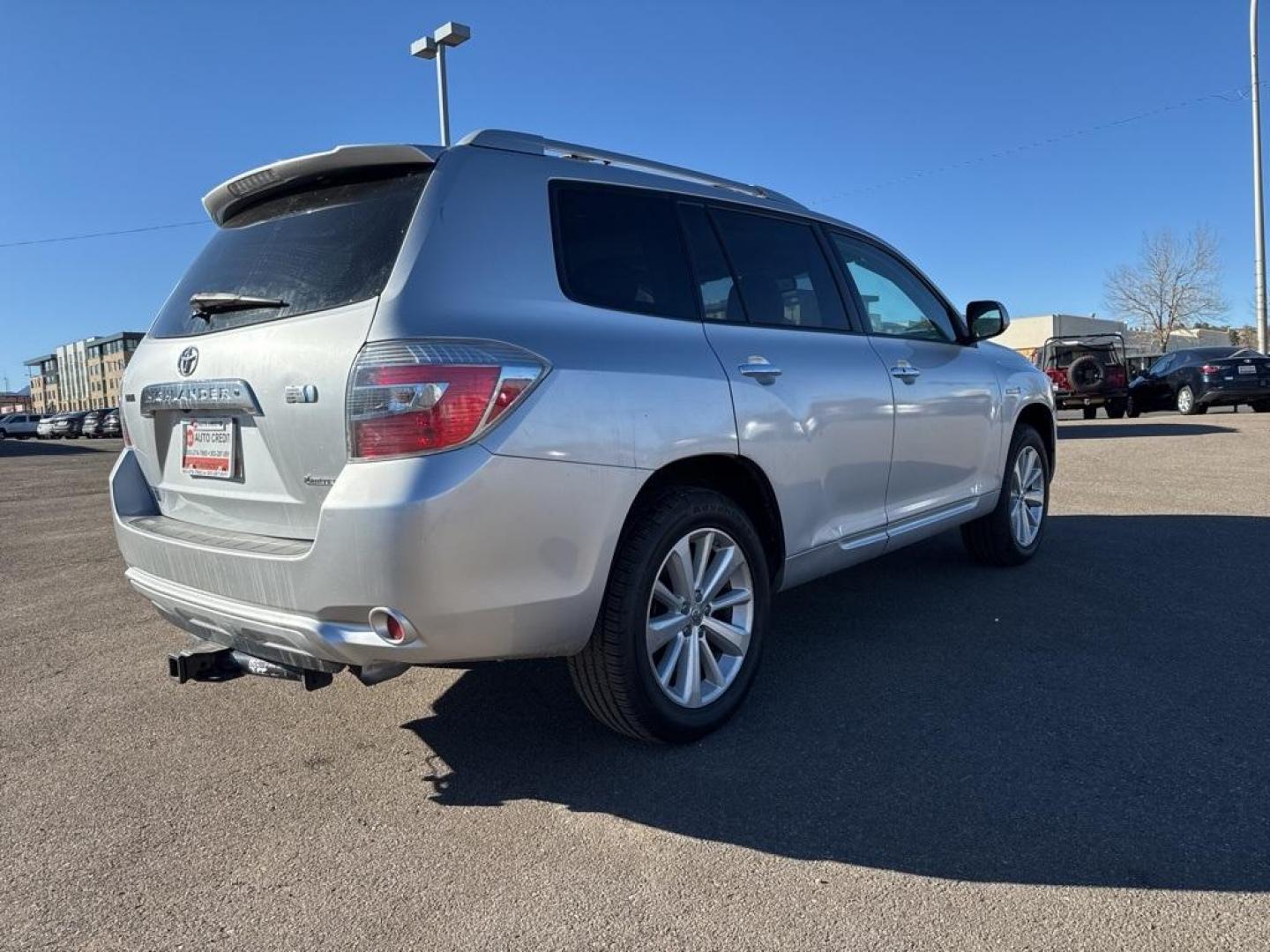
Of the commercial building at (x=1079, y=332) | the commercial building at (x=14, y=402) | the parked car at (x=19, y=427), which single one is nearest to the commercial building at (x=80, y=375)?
the commercial building at (x=14, y=402)

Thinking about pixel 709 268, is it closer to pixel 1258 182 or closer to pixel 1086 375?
pixel 1086 375

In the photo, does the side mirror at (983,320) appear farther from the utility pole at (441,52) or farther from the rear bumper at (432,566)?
the utility pole at (441,52)

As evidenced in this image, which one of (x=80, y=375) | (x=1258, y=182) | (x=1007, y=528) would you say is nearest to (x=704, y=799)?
(x=1007, y=528)

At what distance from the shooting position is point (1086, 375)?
57.9 ft

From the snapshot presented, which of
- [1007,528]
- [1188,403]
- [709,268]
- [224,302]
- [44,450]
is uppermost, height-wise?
[709,268]

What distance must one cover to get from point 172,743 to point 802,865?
225cm

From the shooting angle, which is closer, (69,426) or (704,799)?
(704,799)

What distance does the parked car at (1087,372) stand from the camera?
17688mm

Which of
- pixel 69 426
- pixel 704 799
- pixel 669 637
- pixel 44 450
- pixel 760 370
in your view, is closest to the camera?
pixel 704 799

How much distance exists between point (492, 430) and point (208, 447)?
1.07m

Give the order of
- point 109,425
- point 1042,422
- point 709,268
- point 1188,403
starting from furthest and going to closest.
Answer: point 109,425
point 1188,403
point 1042,422
point 709,268

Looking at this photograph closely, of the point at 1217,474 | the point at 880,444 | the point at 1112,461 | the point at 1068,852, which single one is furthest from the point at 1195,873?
the point at 1112,461

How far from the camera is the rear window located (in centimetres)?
256

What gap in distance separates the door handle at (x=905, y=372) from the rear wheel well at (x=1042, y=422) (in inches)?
55.1
